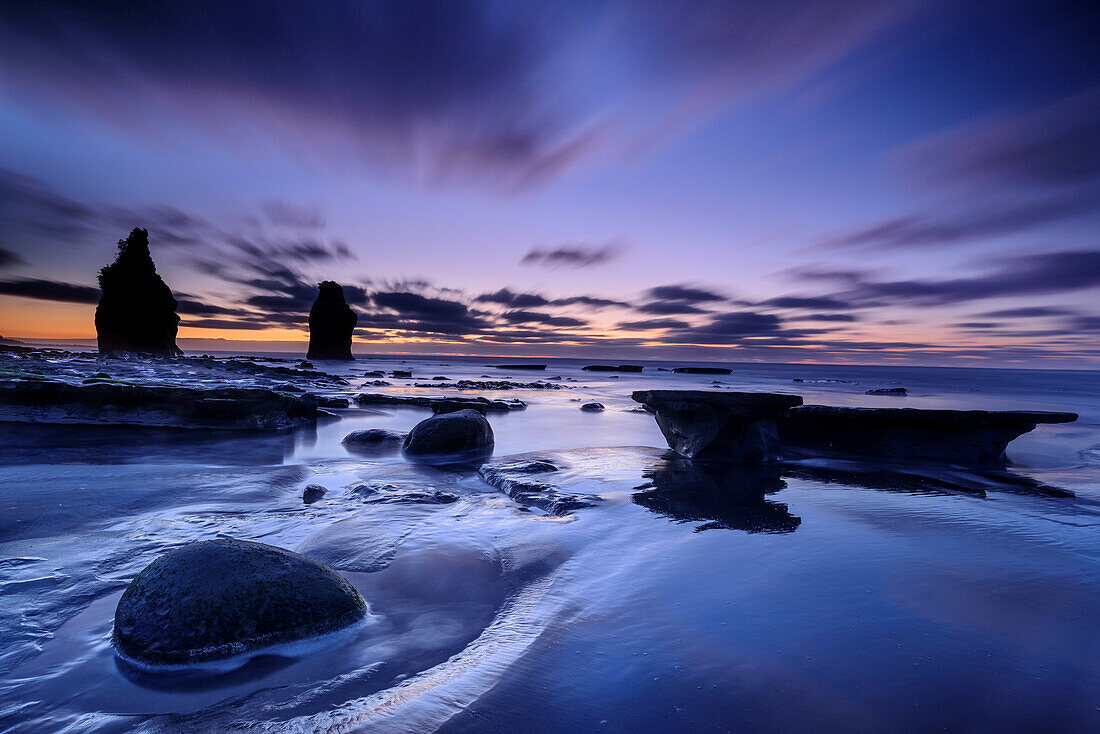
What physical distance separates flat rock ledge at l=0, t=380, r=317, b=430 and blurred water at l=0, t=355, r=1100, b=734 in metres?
3.16

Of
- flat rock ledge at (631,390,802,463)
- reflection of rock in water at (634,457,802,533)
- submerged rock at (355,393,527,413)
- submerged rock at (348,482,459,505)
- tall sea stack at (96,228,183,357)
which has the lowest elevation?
submerged rock at (348,482,459,505)

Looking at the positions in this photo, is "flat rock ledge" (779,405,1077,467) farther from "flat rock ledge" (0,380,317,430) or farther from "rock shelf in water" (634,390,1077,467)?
"flat rock ledge" (0,380,317,430)

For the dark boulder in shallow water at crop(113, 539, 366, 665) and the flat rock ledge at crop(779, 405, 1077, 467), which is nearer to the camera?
the dark boulder in shallow water at crop(113, 539, 366, 665)

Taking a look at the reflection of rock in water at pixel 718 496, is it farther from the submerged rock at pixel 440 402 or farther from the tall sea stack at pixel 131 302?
the tall sea stack at pixel 131 302

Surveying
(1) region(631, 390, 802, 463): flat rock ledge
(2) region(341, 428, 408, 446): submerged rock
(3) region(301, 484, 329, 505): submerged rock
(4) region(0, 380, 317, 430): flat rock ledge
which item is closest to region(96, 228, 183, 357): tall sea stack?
(4) region(0, 380, 317, 430): flat rock ledge

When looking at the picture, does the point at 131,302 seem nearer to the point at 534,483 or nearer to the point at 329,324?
the point at 329,324

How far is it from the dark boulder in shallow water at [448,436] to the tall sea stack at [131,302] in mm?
46016

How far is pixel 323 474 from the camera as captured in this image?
6172mm

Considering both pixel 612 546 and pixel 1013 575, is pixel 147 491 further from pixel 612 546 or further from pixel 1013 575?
pixel 1013 575

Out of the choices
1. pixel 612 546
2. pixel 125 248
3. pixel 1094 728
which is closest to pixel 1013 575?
pixel 1094 728

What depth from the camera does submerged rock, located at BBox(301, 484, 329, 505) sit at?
4.96m

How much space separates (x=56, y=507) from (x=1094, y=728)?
7195mm

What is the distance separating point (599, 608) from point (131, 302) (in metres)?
53.1

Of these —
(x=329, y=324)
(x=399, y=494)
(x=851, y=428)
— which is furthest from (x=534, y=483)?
(x=329, y=324)
